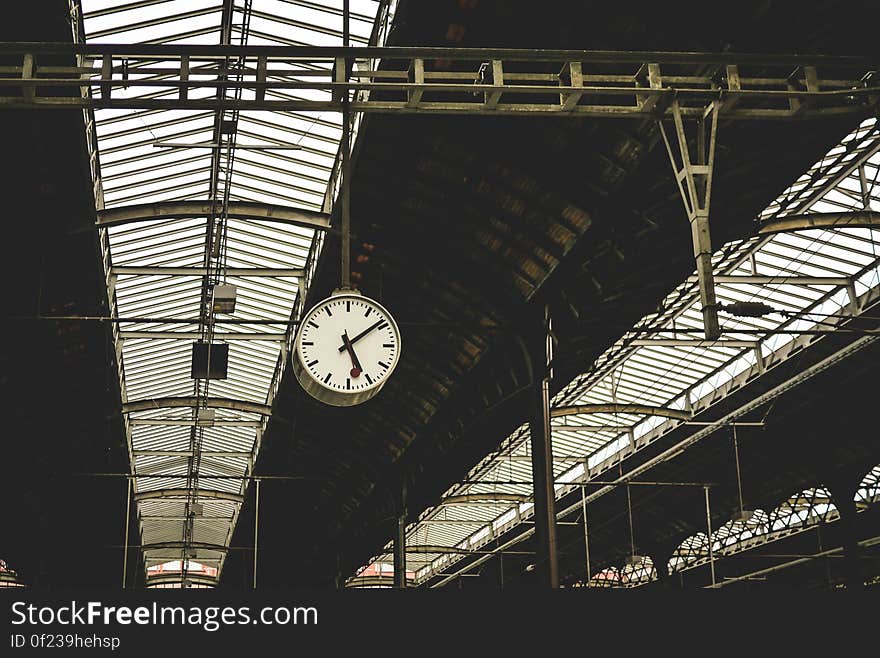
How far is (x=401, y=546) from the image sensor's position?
34.1 metres

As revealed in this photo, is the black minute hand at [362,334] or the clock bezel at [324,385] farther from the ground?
the black minute hand at [362,334]

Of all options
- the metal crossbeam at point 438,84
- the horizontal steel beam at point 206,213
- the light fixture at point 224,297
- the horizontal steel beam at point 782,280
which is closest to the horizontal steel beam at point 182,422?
the horizontal steel beam at point 206,213

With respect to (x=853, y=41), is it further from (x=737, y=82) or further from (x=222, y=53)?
(x=222, y=53)

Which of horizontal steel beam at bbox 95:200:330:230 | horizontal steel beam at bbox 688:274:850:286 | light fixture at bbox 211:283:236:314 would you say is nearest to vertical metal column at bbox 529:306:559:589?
horizontal steel beam at bbox 688:274:850:286

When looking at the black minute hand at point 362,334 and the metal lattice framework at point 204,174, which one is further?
the metal lattice framework at point 204,174

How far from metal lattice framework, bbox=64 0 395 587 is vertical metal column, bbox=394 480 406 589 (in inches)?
200

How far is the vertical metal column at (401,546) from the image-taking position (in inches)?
1318

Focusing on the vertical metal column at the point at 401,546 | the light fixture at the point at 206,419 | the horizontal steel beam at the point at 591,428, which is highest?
the horizontal steel beam at the point at 591,428

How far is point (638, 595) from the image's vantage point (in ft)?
24.0

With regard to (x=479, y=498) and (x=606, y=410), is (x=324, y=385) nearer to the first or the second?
(x=606, y=410)

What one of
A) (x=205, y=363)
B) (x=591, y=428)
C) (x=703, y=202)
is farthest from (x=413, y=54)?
(x=591, y=428)

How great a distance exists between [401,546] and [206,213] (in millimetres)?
15638

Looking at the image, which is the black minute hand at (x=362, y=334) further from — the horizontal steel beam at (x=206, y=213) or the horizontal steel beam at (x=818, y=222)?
the horizontal steel beam at (x=818, y=222)

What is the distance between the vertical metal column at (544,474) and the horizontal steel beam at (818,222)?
450cm
